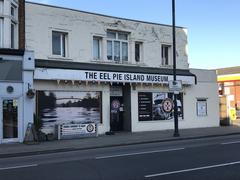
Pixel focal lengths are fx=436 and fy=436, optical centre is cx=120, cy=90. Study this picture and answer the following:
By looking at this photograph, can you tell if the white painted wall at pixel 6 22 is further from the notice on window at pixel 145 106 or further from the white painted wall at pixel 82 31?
the notice on window at pixel 145 106

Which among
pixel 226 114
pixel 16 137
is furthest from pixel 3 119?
pixel 226 114

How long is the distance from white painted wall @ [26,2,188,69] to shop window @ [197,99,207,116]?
10.4 feet

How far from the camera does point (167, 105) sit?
1148 inches

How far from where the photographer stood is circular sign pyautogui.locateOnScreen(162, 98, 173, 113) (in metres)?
29.1

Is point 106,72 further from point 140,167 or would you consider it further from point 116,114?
point 140,167

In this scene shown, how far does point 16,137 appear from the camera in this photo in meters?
A: 21.8

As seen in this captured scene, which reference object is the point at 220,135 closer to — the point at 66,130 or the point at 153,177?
the point at 66,130

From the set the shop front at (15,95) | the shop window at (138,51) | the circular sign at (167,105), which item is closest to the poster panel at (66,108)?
the shop front at (15,95)

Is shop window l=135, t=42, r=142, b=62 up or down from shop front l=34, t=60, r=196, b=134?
up

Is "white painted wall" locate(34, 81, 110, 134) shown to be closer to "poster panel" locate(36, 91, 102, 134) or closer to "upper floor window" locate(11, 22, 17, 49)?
"poster panel" locate(36, 91, 102, 134)

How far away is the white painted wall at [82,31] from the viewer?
2422 centimetres

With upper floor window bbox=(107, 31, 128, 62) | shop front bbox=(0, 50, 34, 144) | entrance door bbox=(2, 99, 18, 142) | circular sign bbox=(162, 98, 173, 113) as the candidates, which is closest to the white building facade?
upper floor window bbox=(107, 31, 128, 62)

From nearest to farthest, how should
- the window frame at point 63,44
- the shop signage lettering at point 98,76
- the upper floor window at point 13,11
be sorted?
the upper floor window at point 13,11, the shop signage lettering at point 98,76, the window frame at point 63,44

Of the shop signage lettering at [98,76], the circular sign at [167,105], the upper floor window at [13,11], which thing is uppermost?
the upper floor window at [13,11]
